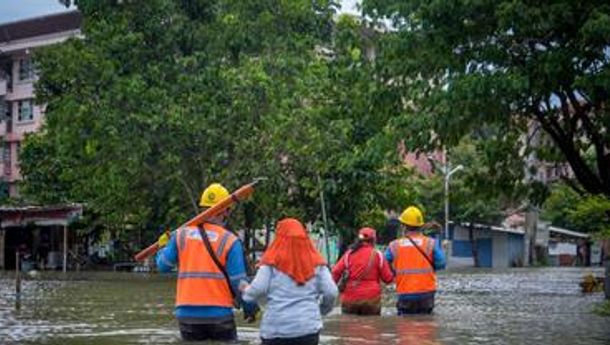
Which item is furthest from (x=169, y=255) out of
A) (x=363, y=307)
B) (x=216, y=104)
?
(x=216, y=104)

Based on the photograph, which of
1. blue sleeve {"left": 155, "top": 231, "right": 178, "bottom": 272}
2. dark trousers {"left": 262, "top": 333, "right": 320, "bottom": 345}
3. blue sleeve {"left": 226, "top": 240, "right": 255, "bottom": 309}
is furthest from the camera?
blue sleeve {"left": 155, "top": 231, "right": 178, "bottom": 272}

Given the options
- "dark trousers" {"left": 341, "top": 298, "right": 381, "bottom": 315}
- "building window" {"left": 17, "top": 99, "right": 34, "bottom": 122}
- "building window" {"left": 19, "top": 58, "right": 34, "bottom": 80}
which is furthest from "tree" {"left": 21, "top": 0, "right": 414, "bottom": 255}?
"building window" {"left": 17, "top": 99, "right": 34, "bottom": 122}

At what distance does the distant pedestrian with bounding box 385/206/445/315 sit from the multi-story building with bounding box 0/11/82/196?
1919 inches

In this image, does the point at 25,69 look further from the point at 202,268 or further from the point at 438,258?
the point at 202,268

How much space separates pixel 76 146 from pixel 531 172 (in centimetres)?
1377

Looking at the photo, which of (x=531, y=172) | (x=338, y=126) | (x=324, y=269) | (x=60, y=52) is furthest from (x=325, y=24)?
(x=324, y=269)

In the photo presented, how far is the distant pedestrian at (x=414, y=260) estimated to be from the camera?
13984 millimetres

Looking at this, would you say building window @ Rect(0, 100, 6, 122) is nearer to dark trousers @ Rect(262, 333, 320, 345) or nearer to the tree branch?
the tree branch

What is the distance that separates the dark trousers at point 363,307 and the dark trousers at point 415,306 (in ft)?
1.08

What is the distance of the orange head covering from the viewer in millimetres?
7277

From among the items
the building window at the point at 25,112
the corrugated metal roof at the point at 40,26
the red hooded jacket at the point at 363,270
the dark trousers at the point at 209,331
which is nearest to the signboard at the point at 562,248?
the building window at the point at 25,112

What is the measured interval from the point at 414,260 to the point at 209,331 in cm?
546

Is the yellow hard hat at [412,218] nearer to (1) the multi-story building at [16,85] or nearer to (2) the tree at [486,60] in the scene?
(2) the tree at [486,60]

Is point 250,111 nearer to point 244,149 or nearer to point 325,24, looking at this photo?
point 244,149
